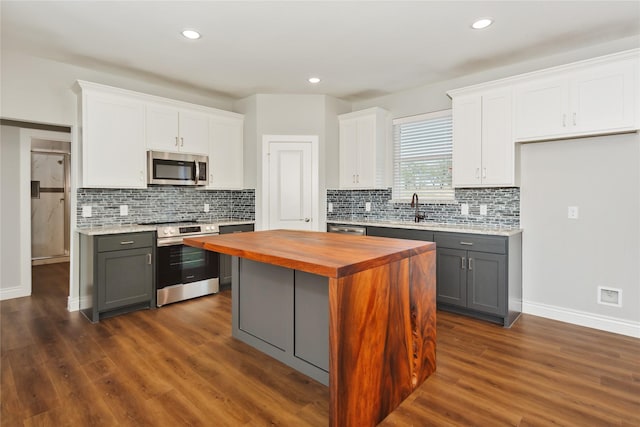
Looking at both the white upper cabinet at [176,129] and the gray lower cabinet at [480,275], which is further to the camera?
the white upper cabinet at [176,129]

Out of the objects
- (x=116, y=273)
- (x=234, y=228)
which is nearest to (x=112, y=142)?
(x=116, y=273)

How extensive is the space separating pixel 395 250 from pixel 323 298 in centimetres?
56

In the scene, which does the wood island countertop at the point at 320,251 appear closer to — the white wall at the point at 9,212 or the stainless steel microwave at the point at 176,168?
the stainless steel microwave at the point at 176,168

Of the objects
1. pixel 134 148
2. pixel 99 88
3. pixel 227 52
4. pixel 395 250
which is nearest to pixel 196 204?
pixel 134 148

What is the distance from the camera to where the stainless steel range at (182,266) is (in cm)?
392

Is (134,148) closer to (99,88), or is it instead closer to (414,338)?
(99,88)

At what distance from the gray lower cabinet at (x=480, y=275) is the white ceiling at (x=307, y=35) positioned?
1849 mm

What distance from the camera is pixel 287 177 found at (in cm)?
482

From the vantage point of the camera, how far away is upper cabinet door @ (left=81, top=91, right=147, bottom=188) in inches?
142

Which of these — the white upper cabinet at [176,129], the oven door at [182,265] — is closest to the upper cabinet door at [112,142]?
the white upper cabinet at [176,129]

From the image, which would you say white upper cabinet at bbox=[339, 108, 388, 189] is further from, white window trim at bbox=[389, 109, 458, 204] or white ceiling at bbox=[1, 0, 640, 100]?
white ceiling at bbox=[1, 0, 640, 100]

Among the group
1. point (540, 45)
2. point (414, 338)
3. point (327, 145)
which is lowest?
point (414, 338)

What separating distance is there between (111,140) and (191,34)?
156cm

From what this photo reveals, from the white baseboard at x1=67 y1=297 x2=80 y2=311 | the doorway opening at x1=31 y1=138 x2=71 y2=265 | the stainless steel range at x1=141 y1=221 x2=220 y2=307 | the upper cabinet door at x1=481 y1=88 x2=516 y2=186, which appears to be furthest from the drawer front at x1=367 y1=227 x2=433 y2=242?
the doorway opening at x1=31 y1=138 x2=71 y2=265
